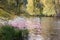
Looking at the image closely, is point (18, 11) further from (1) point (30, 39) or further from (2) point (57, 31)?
(2) point (57, 31)

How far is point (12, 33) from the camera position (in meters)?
2.51

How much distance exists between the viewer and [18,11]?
9.11ft

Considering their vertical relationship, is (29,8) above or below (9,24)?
above

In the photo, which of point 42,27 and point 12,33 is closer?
point 12,33

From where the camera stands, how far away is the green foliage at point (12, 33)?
2.45 metres

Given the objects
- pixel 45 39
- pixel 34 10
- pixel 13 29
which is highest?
pixel 34 10

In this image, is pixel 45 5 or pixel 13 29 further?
pixel 45 5

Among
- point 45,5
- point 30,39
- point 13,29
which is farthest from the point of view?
point 45,5

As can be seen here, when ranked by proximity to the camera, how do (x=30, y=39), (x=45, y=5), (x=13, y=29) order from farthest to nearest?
(x=45, y=5) → (x=30, y=39) → (x=13, y=29)

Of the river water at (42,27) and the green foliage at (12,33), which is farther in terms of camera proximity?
the river water at (42,27)

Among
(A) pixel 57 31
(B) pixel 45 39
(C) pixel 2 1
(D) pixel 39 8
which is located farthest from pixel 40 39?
(C) pixel 2 1

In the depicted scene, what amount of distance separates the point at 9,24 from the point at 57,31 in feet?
2.15

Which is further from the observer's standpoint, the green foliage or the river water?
the river water

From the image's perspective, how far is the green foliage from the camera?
2453 millimetres
